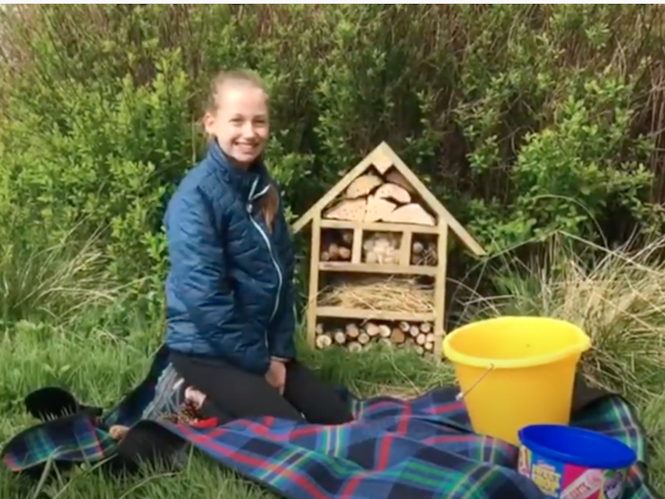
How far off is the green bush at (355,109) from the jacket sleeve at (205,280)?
109 centimetres

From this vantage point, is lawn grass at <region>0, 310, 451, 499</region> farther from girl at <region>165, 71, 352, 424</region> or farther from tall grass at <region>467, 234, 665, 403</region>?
tall grass at <region>467, 234, 665, 403</region>

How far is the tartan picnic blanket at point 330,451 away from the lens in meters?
2.74

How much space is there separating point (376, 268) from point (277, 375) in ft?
2.78

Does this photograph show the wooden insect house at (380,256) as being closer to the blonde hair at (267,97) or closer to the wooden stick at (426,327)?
the wooden stick at (426,327)

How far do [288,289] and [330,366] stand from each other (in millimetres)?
537

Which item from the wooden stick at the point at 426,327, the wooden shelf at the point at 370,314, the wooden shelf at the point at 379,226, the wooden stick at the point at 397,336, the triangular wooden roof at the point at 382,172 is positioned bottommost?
the wooden stick at the point at 397,336

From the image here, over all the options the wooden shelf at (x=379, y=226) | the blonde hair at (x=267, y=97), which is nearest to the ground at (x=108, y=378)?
the wooden shelf at (x=379, y=226)

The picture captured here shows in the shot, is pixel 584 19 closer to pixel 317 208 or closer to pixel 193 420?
pixel 317 208

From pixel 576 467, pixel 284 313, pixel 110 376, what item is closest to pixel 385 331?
pixel 284 313

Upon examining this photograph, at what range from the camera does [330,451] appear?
9.89ft

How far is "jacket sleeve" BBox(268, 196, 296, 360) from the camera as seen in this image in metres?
3.54

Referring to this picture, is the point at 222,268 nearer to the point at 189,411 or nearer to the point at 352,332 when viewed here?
the point at 189,411

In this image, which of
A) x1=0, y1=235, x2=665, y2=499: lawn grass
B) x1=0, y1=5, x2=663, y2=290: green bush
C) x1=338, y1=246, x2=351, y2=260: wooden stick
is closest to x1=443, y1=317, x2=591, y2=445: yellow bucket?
x1=0, y1=235, x2=665, y2=499: lawn grass

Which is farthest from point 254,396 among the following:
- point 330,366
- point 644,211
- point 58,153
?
point 644,211
